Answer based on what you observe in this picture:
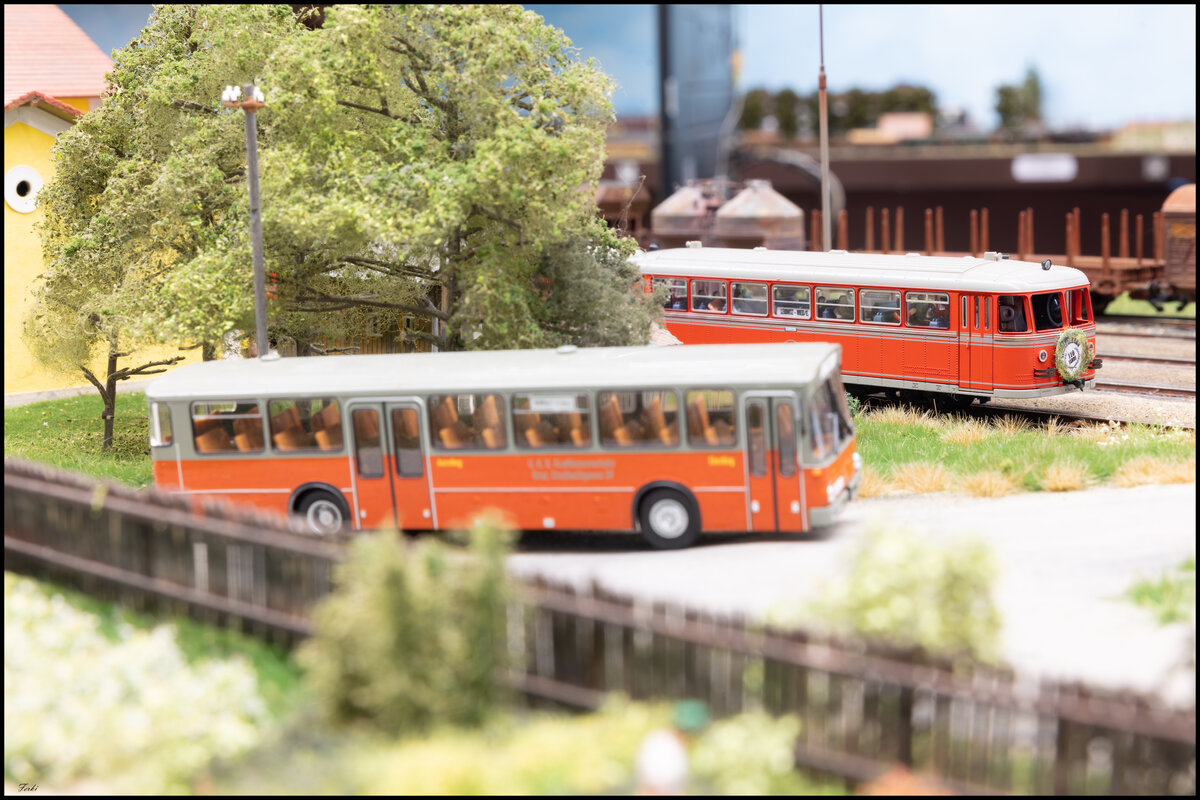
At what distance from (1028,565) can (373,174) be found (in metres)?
12.0

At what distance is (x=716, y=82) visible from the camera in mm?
46188

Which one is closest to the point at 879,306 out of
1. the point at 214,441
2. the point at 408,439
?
the point at 408,439

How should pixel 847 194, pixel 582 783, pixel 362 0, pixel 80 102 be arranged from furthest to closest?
pixel 847 194, pixel 80 102, pixel 362 0, pixel 582 783

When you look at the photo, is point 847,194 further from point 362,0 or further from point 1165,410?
point 362,0

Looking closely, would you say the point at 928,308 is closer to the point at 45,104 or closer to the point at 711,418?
the point at 711,418

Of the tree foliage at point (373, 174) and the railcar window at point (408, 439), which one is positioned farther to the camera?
the tree foliage at point (373, 174)

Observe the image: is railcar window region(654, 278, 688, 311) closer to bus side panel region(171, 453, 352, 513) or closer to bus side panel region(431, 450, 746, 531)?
bus side panel region(431, 450, 746, 531)

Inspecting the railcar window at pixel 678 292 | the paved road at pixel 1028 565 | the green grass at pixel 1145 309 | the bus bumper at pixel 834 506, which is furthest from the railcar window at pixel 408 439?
the green grass at pixel 1145 309

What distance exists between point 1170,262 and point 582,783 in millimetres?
30400

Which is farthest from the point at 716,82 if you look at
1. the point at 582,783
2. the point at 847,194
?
the point at 582,783

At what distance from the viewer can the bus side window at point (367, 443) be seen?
56.2 ft

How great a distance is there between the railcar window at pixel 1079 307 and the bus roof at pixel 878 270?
0.68 ft

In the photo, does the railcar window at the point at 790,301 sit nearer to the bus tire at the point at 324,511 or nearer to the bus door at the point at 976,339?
the bus door at the point at 976,339

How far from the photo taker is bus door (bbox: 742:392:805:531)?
15.7 meters
